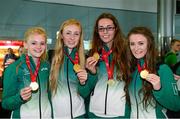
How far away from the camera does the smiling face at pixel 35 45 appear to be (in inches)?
114

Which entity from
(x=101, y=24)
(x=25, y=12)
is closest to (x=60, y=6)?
(x=25, y=12)

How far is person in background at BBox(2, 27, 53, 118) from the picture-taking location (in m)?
2.69

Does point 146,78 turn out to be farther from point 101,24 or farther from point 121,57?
point 101,24

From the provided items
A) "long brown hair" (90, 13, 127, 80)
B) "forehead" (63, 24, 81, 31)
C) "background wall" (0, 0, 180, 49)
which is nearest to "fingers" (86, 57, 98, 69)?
"long brown hair" (90, 13, 127, 80)

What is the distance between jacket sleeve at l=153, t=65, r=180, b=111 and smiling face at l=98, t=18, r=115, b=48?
75cm

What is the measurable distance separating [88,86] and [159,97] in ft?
2.49

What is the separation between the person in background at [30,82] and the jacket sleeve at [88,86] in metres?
0.34

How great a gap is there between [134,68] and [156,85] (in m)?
0.46

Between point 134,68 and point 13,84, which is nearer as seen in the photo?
point 13,84

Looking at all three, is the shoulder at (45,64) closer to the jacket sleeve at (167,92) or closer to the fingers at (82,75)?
the fingers at (82,75)

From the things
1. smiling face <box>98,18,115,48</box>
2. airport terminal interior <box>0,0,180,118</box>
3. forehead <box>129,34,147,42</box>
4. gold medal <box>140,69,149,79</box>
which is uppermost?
airport terminal interior <box>0,0,180,118</box>

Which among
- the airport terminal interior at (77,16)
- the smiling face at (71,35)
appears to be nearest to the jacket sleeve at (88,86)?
the smiling face at (71,35)

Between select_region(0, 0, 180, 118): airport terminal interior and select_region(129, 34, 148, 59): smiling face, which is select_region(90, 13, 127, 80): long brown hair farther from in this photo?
select_region(0, 0, 180, 118): airport terminal interior

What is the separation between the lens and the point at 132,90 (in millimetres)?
2764
